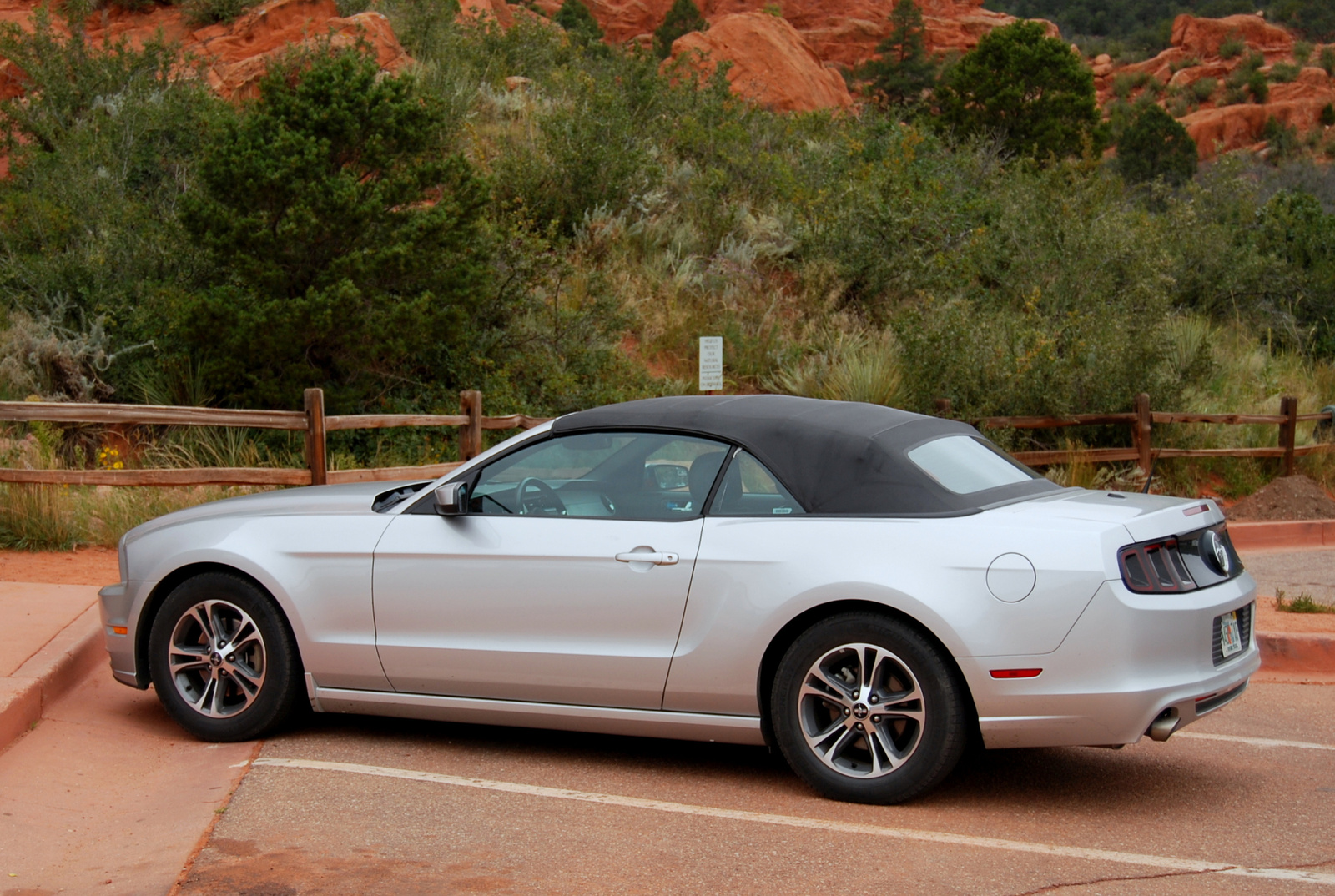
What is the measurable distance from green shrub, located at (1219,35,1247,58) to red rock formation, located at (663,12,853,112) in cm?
2956

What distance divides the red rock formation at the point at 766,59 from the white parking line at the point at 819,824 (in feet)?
115

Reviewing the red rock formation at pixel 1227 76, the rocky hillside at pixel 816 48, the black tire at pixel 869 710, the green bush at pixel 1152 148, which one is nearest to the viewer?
the black tire at pixel 869 710

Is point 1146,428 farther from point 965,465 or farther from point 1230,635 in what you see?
point 1230,635

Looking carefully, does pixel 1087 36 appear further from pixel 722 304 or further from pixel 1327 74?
pixel 722 304

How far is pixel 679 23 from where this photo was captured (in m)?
58.5

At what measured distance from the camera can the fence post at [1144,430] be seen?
13.9 meters

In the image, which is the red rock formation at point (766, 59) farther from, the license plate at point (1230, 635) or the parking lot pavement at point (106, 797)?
the license plate at point (1230, 635)

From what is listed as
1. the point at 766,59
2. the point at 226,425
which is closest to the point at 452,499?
the point at 226,425

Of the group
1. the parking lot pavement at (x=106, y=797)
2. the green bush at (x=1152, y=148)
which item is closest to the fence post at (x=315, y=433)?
the parking lot pavement at (x=106, y=797)

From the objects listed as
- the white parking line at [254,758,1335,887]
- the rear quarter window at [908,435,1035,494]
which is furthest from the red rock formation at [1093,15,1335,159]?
the white parking line at [254,758,1335,887]

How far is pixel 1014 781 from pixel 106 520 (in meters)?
8.30

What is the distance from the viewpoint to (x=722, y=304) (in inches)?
726

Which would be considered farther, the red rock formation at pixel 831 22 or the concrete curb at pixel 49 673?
the red rock formation at pixel 831 22

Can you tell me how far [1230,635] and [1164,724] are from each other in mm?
545
